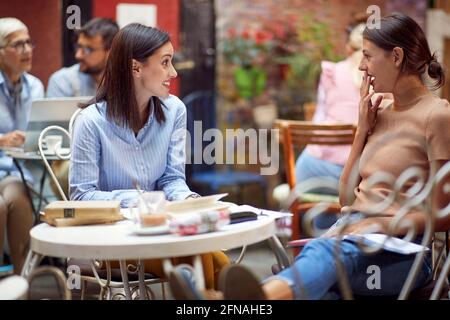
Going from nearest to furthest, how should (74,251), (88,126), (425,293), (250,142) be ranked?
(74,251) → (425,293) → (88,126) → (250,142)

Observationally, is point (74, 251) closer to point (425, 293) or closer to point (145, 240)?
point (145, 240)

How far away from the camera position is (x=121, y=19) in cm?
531

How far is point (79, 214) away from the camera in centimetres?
240

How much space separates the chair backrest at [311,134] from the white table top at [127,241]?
1.98 metres

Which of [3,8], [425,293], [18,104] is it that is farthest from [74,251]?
[3,8]

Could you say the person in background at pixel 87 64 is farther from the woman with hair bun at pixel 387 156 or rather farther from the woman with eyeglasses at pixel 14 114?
the woman with hair bun at pixel 387 156

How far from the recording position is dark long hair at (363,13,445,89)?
9.08 feet

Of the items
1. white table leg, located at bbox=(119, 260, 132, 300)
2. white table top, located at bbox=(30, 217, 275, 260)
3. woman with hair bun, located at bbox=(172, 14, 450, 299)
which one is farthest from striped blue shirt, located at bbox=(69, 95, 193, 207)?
woman with hair bun, located at bbox=(172, 14, 450, 299)

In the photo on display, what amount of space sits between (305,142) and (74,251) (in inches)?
94.6

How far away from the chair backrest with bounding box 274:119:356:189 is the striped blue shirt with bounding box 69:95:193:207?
130 cm

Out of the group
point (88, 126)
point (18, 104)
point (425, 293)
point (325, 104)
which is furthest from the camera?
point (325, 104)

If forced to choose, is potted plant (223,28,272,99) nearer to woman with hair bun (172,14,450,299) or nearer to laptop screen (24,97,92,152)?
laptop screen (24,97,92,152)

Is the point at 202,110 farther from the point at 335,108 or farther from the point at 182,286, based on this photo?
the point at 182,286

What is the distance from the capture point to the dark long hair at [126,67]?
296 cm
